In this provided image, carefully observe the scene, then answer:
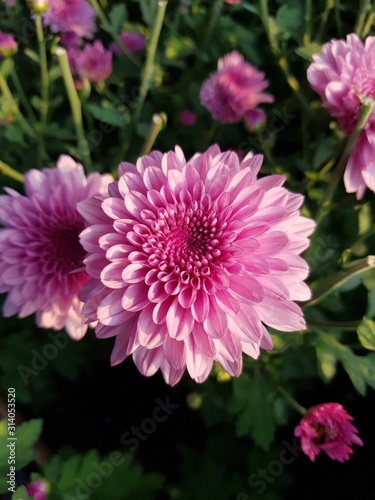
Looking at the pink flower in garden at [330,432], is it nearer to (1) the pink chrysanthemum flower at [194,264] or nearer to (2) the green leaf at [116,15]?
(1) the pink chrysanthemum flower at [194,264]

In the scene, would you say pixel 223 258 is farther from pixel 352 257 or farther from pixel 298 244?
pixel 352 257

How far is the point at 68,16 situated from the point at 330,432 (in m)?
1.02

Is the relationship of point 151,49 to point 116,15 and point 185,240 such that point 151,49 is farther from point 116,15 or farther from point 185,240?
point 185,240

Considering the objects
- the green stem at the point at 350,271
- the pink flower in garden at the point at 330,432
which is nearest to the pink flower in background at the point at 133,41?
the green stem at the point at 350,271

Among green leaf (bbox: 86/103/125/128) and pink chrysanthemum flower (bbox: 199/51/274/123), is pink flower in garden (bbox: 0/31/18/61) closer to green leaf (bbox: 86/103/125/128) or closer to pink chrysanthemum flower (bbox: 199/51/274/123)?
green leaf (bbox: 86/103/125/128)

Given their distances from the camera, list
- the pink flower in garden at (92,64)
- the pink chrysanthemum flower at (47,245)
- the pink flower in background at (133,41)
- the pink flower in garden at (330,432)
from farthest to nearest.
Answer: the pink flower in background at (133,41) < the pink flower in garden at (92,64) < the pink chrysanthemum flower at (47,245) < the pink flower in garden at (330,432)

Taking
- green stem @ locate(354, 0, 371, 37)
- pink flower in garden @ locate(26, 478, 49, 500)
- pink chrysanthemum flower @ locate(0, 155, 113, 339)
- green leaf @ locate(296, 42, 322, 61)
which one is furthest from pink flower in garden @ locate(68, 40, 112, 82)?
pink flower in garden @ locate(26, 478, 49, 500)

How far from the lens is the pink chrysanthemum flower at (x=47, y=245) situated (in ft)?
2.72

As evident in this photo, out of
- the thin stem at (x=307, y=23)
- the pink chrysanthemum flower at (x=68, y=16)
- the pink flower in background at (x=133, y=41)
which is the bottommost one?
the pink chrysanthemum flower at (x=68, y=16)

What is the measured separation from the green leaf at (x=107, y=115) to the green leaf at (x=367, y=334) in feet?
2.14

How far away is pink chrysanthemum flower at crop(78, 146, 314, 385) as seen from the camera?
62cm

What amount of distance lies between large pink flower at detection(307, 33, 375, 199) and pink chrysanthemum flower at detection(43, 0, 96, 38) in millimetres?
630

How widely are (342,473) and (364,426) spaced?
0.40ft

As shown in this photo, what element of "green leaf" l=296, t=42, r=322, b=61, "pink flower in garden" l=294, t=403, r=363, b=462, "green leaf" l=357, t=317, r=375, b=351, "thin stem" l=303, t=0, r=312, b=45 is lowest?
"pink flower in garden" l=294, t=403, r=363, b=462
